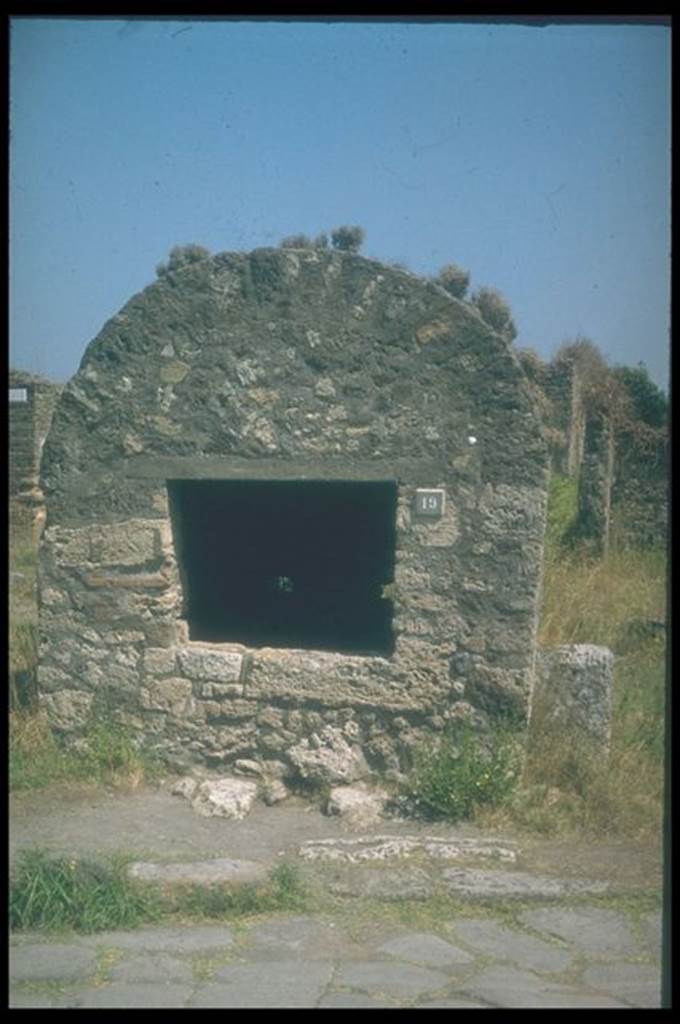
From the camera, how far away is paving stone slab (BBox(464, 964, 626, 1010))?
3699 millimetres

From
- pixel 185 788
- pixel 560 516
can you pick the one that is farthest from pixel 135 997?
pixel 560 516

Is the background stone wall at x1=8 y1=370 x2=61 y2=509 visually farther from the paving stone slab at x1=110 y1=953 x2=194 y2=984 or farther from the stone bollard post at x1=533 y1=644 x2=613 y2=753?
the paving stone slab at x1=110 y1=953 x2=194 y2=984

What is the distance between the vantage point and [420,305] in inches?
252

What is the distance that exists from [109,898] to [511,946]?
165 centimetres

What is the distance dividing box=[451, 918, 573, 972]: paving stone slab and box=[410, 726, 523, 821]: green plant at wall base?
1272mm

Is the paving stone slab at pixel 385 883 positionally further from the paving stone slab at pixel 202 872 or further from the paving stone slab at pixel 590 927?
the paving stone slab at pixel 590 927

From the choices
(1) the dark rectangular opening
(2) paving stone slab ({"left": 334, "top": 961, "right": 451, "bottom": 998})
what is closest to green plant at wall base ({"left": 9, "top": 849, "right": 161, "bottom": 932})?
(2) paving stone slab ({"left": 334, "top": 961, "right": 451, "bottom": 998})

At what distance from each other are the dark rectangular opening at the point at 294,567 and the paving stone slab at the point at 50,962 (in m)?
4.37

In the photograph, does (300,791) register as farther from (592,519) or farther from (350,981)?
(592,519)

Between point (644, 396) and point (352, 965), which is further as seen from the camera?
point (644, 396)

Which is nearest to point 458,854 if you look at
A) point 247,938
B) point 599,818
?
point 599,818

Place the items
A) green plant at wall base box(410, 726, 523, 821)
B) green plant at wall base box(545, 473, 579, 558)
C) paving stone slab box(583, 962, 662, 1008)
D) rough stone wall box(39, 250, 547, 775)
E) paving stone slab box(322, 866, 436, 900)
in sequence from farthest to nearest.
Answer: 1. green plant at wall base box(545, 473, 579, 558)
2. rough stone wall box(39, 250, 547, 775)
3. green plant at wall base box(410, 726, 523, 821)
4. paving stone slab box(322, 866, 436, 900)
5. paving stone slab box(583, 962, 662, 1008)

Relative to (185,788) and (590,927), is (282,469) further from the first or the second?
(590,927)

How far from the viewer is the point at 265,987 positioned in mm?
3859
